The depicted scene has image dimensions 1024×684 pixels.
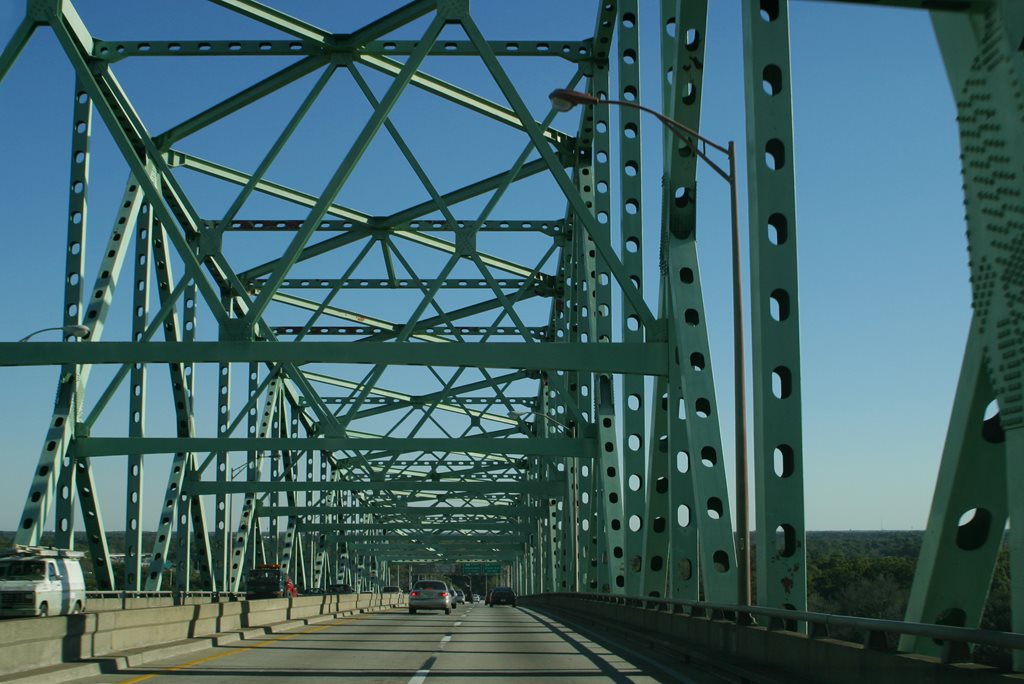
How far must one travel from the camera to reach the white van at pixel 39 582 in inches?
1021

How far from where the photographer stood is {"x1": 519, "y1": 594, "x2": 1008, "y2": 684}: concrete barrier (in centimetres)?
914

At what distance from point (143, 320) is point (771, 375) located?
95.1 ft

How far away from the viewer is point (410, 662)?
17.7 m

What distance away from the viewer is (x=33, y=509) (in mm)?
33500

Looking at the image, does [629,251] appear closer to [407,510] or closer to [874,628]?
[874,628]

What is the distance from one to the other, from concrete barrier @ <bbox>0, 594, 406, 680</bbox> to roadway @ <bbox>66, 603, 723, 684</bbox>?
0.74 m

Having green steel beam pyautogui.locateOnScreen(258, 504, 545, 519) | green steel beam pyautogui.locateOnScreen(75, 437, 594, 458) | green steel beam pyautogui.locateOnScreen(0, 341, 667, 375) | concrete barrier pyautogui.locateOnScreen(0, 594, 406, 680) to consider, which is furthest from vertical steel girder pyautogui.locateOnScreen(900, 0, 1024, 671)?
green steel beam pyautogui.locateOnScreen(258, 504, 545, 519)

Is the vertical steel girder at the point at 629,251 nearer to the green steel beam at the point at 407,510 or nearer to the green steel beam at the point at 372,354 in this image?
the green steel beam at the point at 372,354

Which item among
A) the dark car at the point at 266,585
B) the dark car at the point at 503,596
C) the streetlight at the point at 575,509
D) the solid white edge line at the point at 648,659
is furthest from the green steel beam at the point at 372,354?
the dark car at the point at 503,596

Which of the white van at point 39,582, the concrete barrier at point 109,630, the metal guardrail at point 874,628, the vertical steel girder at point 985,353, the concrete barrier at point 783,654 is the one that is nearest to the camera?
the metal guardrail at point 874,628

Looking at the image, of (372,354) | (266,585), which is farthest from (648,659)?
(266,585)

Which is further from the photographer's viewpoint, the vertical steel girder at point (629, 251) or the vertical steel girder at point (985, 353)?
the vertical steel girder at point (629, 251)

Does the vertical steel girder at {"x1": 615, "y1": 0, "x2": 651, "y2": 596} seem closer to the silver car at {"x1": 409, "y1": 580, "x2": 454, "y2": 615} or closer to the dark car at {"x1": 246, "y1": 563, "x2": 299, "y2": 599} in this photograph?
the silver car at {"x1": 409, "y1": 580, "x2": 454, "y2": 615}

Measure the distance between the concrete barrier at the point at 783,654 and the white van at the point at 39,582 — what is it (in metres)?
12.6
